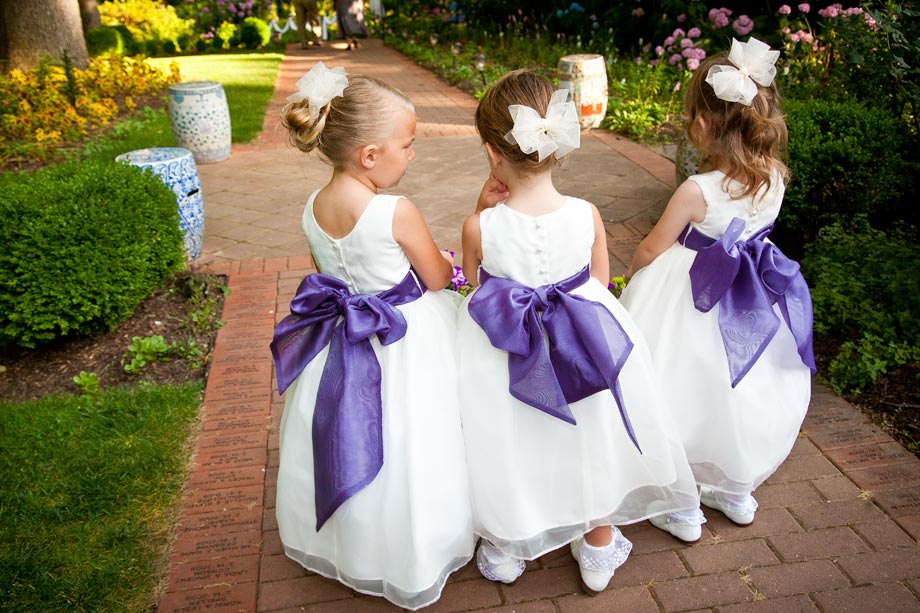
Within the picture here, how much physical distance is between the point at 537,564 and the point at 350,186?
1410mm

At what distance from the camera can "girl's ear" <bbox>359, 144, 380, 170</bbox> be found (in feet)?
6.97

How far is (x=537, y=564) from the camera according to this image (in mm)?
2473

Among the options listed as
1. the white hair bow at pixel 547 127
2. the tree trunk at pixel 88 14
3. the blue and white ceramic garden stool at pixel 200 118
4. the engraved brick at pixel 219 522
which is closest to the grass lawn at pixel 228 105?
the blue and white ceramic garden stool at pixel 200 118

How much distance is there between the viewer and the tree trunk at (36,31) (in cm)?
910

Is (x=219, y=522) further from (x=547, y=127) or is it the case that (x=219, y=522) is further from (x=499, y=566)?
(x=547, y=127)

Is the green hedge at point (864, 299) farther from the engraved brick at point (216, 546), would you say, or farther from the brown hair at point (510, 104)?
the engraved brick at point (216, 546)

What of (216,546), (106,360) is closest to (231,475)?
(216,546)

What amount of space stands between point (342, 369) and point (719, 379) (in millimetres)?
1280

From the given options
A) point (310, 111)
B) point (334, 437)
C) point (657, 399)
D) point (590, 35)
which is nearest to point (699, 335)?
point (657, 399)

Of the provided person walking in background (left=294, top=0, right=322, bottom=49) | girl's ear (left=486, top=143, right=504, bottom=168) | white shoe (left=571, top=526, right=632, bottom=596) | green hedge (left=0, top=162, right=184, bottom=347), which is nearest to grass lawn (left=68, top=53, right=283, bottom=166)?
person walking in background (left=294, top=0, right=322, bottom=49)

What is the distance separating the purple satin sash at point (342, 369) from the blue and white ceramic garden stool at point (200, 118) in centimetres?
526

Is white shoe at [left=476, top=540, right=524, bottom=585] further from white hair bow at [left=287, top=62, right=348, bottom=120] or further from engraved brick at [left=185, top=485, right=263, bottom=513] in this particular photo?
white hair bow at [left=287, top=62, right=348, bottom=120]

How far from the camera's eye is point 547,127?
6.55 ft

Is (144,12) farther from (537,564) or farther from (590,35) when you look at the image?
(537,564)
